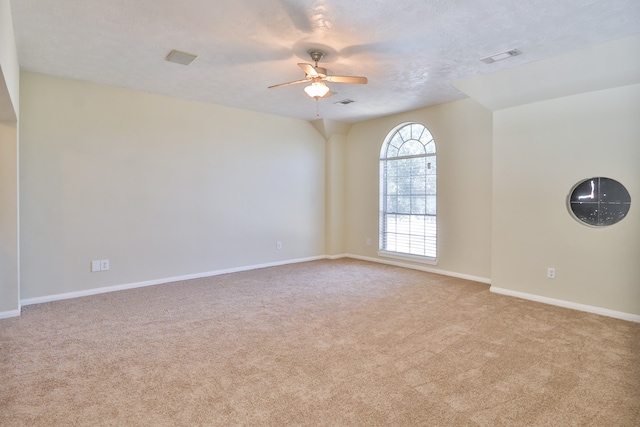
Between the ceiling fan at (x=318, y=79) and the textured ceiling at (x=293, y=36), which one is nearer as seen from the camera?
the textured ceiling at (x=293, y=36)

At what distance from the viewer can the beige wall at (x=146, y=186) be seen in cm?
406

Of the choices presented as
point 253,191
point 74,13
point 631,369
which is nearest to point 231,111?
point 253,191

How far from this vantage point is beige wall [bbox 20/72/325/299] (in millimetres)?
4062

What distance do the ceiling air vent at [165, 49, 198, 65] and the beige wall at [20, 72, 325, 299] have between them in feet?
4.64

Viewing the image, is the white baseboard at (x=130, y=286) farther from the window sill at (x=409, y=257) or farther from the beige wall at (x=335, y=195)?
the window sill at (x=409, y=257)

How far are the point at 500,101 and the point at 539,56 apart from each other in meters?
0.88

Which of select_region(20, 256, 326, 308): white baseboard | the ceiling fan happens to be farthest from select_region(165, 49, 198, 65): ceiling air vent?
select_region(20, 256, 326, 308): white baseboard

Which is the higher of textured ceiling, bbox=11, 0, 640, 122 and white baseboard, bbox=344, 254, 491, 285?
textured ceiling, bbox=11, 0, 640, 122

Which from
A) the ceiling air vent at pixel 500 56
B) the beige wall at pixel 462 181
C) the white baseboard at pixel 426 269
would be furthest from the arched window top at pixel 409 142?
the ceiling air vent at pixel 500 56

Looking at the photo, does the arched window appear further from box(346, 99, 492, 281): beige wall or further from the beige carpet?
the beige carpet

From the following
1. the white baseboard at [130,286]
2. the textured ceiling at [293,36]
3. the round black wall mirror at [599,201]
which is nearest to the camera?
the textured ceiling at [293,36]

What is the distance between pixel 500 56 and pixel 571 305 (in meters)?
2.82

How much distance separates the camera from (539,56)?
3.39m

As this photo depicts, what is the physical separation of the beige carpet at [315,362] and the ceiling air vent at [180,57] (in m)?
2.65
